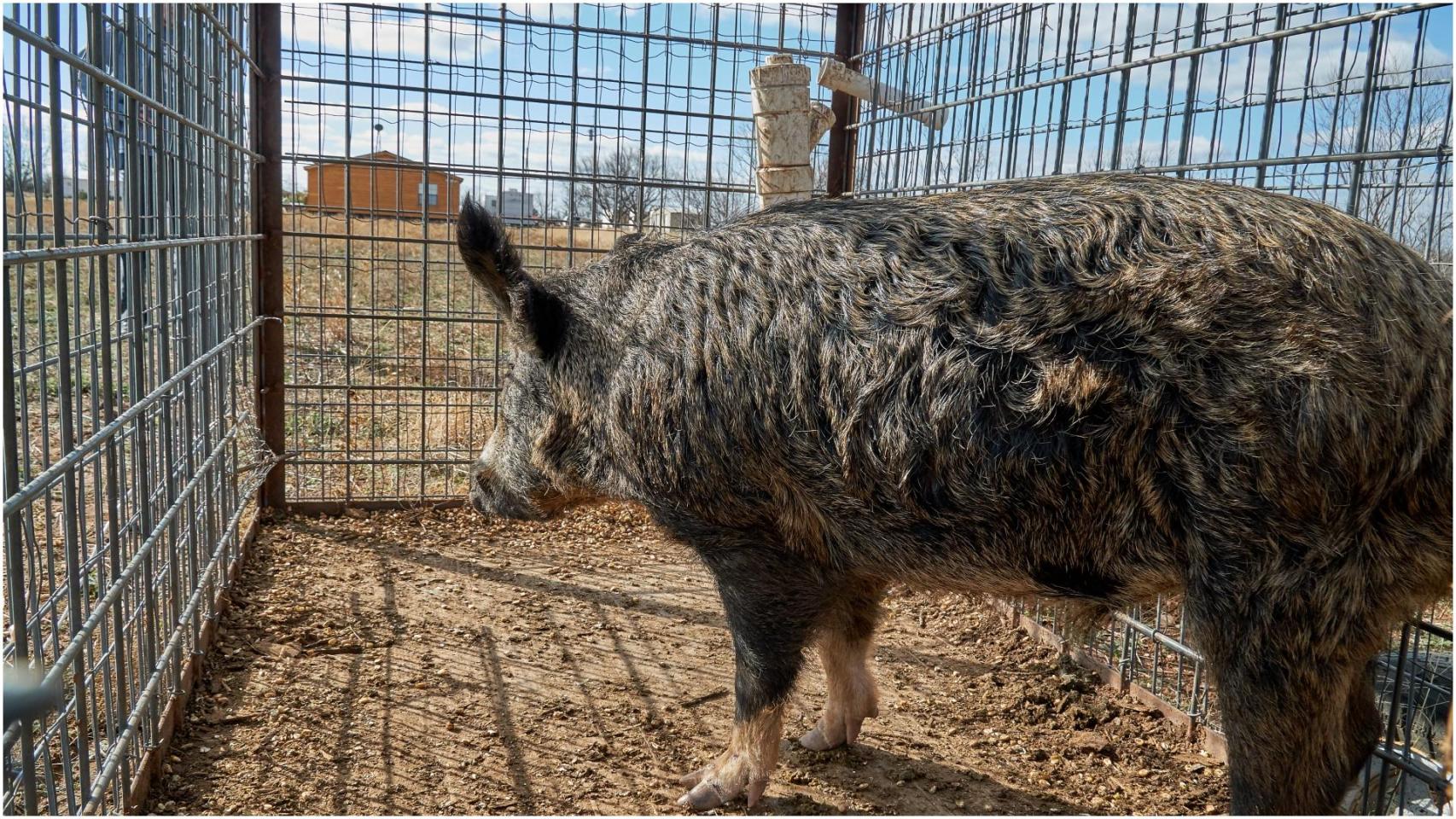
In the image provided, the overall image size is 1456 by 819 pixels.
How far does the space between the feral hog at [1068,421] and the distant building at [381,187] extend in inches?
128

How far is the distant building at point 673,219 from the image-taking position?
723 cm

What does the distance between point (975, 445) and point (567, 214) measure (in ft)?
16.2

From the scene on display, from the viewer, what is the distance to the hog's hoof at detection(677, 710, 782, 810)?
370cm

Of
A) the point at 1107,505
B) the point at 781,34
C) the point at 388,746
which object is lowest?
the point at 388,746

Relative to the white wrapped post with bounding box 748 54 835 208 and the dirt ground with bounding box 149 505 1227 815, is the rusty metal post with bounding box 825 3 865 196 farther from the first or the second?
the dirt ground with bounding box 149 505 1227 815

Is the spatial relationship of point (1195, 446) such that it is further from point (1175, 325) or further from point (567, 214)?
point (567, 214)

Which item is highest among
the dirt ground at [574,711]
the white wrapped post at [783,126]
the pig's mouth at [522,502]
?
the white wrapped post at [783,126]

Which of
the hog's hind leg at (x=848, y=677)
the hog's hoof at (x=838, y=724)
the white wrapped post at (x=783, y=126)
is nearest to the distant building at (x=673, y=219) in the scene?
the white wrapped post at (x=783, y=126)

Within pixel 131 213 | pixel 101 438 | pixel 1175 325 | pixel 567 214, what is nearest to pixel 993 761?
pixel 1175 325

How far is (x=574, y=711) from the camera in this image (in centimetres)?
439

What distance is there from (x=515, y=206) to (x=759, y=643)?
471 centimetres

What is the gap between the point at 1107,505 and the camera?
2.71 metres

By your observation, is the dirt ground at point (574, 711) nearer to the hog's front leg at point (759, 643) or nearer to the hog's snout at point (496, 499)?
the hog's front leg at point (759, 643)

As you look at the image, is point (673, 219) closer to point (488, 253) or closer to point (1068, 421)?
point (488, 253)
